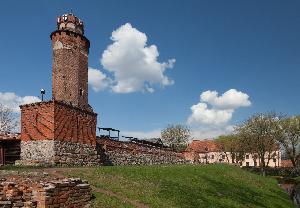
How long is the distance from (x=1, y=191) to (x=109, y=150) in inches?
978

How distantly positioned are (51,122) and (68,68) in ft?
51.4

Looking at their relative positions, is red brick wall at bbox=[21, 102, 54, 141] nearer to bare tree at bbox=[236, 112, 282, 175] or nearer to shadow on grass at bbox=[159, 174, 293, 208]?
shadow on grass at bbox=[159, 174, 293, 208]

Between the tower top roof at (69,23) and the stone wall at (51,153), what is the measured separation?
62.5 ft

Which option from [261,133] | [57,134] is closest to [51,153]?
[57,134]

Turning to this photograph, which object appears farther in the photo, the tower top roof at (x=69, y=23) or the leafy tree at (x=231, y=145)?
the leafy tree at (x=231, y=145)

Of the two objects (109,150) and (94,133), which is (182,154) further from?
(94,133)

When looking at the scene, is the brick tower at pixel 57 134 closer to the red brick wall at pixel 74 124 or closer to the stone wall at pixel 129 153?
the red brick wall at pixel 74 124

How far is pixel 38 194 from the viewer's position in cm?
1175

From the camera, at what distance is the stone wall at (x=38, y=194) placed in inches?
449

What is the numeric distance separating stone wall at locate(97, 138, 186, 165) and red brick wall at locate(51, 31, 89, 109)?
7994mm

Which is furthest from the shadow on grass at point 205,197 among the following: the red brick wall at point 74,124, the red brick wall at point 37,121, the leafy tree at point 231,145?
the leafy tree at point 231,145

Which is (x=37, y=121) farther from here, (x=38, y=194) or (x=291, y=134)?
(x=291, y=134)

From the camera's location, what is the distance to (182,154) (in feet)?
190

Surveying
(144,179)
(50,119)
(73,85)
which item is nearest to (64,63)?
(73,85)
